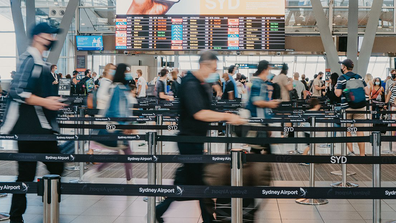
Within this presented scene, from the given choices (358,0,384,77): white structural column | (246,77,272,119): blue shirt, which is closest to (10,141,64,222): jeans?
(246,77,272,119): blue shirt

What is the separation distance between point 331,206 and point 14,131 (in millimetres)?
3833

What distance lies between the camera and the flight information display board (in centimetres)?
1409

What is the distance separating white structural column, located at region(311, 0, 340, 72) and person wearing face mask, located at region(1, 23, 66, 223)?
31.7 feet

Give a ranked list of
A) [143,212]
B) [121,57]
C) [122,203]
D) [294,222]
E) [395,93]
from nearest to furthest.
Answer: [294,222], [143,212], [122,203], [395,93], [121,57]

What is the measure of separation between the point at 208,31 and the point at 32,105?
10.3m

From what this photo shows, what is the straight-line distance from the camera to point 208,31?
556 inches

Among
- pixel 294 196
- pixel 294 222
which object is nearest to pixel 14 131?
pixel 294 196

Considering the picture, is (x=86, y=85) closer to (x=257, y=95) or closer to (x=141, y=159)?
(x=257, y=95)

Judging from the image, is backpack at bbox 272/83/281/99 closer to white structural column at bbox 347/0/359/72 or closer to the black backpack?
white structural column at bbox 347/0/359/72

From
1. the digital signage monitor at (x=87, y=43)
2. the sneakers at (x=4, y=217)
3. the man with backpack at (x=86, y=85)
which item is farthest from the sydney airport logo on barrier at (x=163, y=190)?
the digital signage monitor at (x=87, y=43)

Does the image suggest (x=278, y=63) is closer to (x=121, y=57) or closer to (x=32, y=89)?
(x=121, y=57)

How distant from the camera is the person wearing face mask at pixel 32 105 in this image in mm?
4262

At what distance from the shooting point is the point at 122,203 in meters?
5.95

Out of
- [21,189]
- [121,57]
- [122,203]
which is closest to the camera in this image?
[21,189]
